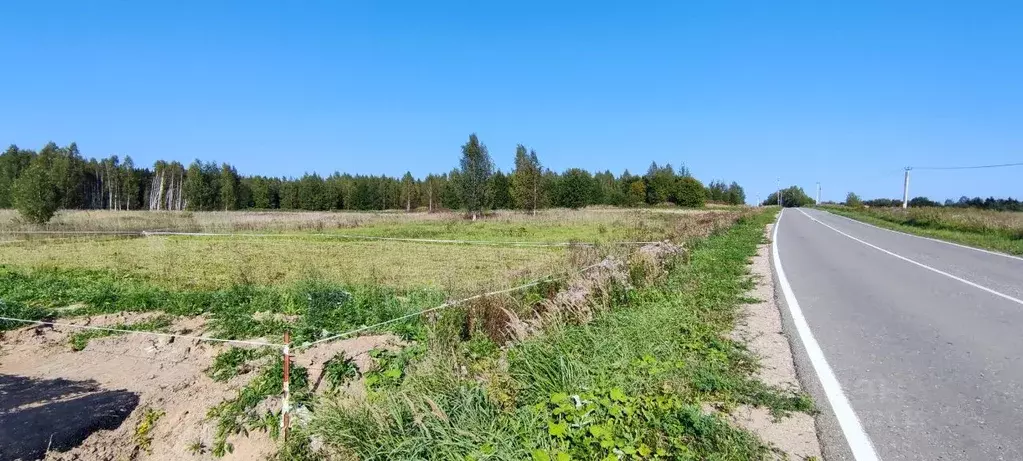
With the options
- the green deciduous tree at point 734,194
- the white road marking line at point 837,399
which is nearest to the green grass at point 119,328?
the white road marking line at point 837,399

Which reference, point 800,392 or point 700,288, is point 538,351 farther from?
point 700,288

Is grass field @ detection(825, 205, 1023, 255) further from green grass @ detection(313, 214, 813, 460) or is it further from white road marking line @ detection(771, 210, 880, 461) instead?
green grass @ detection(313, 214, 813, 460)

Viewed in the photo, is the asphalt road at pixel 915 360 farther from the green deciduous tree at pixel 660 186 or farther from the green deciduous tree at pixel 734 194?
the green deciduous tree at pixel 734 194

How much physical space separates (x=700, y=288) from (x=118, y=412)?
8.36 m

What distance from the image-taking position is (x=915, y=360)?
5.22 m

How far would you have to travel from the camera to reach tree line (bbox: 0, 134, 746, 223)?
62.2 meters

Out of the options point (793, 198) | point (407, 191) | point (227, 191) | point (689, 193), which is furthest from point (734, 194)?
point (227, 191)

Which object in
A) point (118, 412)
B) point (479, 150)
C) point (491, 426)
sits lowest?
point (118, 412)

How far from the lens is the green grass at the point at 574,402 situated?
352 cm

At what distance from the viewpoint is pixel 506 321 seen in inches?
271

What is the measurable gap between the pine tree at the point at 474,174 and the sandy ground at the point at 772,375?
45.3m

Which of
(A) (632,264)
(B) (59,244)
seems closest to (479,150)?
(B) (59,244)

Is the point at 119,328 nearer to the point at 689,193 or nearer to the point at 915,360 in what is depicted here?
the point at 915,360

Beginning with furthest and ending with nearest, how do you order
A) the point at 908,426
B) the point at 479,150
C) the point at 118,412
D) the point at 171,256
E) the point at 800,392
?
the point at 479,150
the point at 171,256
the point at 118,412
the point at 800,392
the point at 908,426
